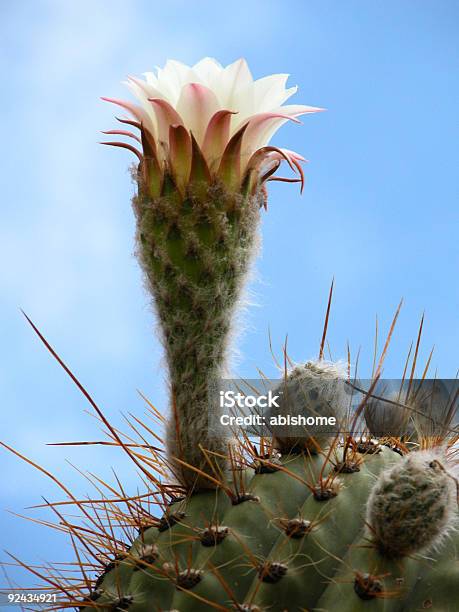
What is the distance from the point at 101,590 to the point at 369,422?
0.63 meters

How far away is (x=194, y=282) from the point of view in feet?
4.95

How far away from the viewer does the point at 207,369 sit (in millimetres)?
1553

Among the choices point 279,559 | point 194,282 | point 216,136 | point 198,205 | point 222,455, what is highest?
point 216,136

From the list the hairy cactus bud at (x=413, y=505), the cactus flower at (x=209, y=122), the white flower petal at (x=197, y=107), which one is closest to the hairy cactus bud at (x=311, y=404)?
the hairy cactus bud at (x=413, y=505)

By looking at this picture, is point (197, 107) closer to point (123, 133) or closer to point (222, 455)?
point (123, 133)

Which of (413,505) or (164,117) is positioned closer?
(413,505)

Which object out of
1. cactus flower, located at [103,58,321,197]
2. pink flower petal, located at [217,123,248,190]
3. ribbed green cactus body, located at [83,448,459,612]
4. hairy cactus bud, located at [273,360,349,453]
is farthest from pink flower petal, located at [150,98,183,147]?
ribbed green cactus body, located at [83,448,459,612]

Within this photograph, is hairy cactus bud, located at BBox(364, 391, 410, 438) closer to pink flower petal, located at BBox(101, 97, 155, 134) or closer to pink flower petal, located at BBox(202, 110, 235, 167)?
pink flower petal, located at BBox(202, 110, 235, 167)

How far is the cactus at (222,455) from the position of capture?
1.32m

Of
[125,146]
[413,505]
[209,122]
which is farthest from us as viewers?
[125,146]

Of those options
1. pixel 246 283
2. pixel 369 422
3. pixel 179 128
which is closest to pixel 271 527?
pixel 369 422

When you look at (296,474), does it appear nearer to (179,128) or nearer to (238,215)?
(238,215)

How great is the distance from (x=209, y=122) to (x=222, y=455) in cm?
65

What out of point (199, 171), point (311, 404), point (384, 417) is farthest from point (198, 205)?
point (384, 417)
